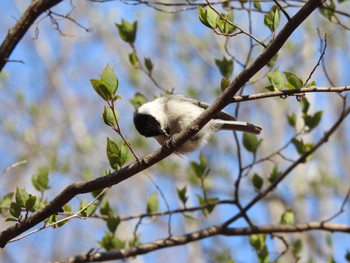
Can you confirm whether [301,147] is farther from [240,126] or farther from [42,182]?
[42,182]

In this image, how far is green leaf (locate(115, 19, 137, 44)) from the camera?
2.51 meters

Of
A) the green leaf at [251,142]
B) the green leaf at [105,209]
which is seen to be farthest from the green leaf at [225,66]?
the green leaf at [105,209]

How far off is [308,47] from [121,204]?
2.95 metres

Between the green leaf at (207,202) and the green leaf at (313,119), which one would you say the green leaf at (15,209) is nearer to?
the green leaf at (207,202)

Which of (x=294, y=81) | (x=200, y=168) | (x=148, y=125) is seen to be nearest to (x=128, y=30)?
(x=148, y=125)

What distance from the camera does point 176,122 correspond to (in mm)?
2670

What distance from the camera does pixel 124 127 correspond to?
6824 millimetres

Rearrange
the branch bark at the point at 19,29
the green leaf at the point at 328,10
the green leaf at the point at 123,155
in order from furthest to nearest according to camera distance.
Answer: the green leaf at the point at 328,10 < the branch bark at the point at 19,29 < the green leaf at the point at 123,155

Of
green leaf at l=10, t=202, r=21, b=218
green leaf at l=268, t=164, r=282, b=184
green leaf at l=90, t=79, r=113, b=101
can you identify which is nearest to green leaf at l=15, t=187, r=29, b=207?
green leaf at l=10, t=202, r=21, b=218

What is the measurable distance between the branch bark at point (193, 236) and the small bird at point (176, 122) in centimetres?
44

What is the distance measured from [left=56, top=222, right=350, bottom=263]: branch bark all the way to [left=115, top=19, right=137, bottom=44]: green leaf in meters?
0.98

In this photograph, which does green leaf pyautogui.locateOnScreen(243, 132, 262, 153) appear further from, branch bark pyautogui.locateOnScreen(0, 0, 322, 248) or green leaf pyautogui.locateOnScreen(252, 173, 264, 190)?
branch bark pyautogui.locateOnScreen(0, 0, 322, 248)

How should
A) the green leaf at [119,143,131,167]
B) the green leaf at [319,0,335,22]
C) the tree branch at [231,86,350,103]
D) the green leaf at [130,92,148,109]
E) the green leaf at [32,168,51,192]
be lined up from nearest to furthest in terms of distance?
the tree branch at [231,86,350,103], the green leaf at [119,143,131,167], the green leaf at [32,168,51,192], the green leaf at [319,0,335,22], the green leaf at [130,92,148,109]

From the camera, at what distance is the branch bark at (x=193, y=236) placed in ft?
7.22
